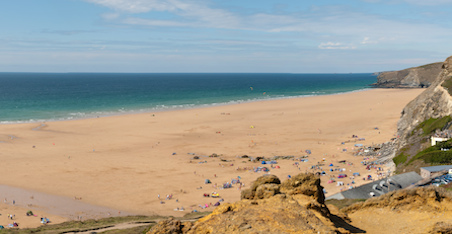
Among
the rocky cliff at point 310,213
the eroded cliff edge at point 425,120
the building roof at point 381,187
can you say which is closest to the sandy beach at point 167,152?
the building roof at point 381,187

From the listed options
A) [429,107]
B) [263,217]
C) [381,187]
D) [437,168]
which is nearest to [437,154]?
[437,168]

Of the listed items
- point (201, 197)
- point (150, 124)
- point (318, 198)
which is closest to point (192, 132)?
point (150, 124)

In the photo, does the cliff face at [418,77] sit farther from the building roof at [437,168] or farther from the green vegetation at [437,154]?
the building roof at [437,168]

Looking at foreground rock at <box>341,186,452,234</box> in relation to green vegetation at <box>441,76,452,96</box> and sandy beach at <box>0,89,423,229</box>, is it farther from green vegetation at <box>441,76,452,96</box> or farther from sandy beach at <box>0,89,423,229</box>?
green vegetation at <box>441,76,452,96</box>

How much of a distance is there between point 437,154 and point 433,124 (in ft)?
25.5

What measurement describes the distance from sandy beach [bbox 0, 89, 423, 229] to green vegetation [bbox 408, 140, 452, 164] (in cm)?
580

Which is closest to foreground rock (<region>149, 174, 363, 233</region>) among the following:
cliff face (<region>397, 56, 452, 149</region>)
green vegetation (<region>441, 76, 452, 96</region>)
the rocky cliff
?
the rocky cliff

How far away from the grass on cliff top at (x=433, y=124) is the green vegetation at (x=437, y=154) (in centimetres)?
445

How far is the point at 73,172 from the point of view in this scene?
38594 mm

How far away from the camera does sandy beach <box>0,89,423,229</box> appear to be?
32.9 m

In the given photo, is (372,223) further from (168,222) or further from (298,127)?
(298,127)

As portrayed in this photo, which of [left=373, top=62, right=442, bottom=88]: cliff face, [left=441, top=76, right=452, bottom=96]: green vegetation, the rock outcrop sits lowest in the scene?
the rock outcrop

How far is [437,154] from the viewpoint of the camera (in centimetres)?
3075

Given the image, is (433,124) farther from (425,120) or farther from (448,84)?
(448,84)
